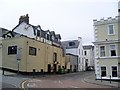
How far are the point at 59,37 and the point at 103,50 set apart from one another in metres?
33.8

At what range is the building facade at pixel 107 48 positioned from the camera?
3544 centimetres

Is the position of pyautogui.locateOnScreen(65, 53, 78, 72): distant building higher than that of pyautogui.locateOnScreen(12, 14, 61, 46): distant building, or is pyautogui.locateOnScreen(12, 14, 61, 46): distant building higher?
pyautogui.locateOnScreen(12, 14, 61, 46): distant building

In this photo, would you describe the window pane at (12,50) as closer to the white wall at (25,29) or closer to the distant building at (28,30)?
the distant building at (28,30)

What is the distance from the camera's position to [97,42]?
122 feet

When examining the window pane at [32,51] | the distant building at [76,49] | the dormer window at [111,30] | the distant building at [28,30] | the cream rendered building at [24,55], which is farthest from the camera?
the distant building at [76,49]

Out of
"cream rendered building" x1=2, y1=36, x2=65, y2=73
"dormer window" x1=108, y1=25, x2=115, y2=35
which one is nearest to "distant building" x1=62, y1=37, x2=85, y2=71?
"cream rendered building" x1=2, y1=36, x2=65, y2=73

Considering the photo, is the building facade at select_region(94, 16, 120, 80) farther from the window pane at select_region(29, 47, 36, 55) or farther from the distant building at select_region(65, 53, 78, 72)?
the distant building at select_region(65, 53, 78, 72)

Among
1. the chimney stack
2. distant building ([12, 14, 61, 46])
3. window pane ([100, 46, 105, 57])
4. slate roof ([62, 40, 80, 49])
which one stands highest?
the chimney stack

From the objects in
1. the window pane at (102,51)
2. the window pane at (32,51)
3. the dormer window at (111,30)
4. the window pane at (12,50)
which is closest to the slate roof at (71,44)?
the window pane at (32,51)

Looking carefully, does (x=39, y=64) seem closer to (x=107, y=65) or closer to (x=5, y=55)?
(x=5, y=55)

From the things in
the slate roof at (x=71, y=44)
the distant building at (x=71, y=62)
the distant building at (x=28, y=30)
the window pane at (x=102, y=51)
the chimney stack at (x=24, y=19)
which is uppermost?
the chimney stack at (x=24, y=19)

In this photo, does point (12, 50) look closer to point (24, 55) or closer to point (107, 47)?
point (24, 55)

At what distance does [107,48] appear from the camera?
1433 inches

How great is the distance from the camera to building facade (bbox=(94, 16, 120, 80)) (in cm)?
3544
